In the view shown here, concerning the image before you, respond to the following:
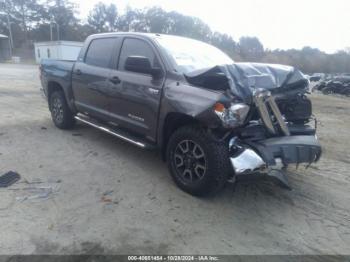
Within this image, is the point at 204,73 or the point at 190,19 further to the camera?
the point at 190,19

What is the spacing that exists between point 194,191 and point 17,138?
12.7ft

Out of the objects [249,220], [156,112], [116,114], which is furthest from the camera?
[116,114]

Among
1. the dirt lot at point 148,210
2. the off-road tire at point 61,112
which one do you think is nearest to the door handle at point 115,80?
the dirt lot at point 148,210

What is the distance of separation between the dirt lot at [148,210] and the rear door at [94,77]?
785 mm

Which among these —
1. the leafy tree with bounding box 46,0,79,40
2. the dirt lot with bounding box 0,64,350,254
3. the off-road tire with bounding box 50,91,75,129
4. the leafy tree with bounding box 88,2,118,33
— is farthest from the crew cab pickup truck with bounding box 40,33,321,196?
the leafy tree with bounding box 88,2,118,33

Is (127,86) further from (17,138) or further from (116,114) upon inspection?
(17,138)

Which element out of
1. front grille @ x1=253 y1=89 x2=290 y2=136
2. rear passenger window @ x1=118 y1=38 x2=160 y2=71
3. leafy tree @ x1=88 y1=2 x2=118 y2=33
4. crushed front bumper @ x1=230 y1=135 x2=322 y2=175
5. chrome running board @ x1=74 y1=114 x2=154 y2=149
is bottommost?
chrome running board @ x1=74 y1=114 x2=154 y2=149

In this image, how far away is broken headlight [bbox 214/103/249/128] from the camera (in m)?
3.33

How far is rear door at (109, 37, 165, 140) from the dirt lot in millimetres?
684

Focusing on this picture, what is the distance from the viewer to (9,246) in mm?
2824

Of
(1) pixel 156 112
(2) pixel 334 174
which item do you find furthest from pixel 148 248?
(2) pixel 334 174

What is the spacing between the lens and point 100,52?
5.38 m

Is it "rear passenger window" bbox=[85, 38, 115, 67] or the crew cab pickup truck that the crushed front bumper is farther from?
"rear passenger window" bbox=[85, 38, 115, 67]

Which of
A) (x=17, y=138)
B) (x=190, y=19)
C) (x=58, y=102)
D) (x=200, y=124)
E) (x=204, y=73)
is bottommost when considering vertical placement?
(x=17, y=138)
